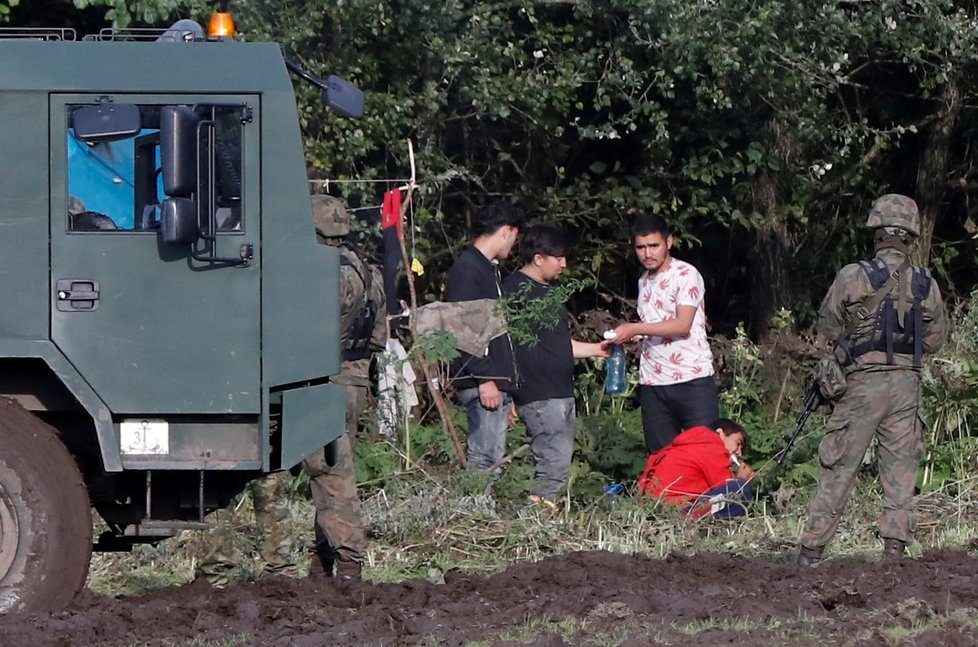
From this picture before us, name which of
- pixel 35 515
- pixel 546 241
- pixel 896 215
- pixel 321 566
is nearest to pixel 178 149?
pixel 35 515

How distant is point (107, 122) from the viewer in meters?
6.30

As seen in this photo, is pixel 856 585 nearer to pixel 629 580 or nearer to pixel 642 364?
pixel 629 580

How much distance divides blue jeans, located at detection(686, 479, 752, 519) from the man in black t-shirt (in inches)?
33.4

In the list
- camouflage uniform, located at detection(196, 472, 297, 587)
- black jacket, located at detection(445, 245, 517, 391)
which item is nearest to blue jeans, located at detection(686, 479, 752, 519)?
black jacket, located at detection(445, 245, 517, 391)

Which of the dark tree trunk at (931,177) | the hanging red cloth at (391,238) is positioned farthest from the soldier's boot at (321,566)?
the dark tree trunk at (931,177)

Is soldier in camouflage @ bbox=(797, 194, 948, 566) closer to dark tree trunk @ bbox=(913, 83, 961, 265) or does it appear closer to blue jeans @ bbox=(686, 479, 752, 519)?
blue jeans @ bbox=(686, 479, 752, 519)

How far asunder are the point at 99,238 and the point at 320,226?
1426 mm

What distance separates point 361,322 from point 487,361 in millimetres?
1600

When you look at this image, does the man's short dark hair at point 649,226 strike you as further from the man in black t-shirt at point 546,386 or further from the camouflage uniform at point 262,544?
→ the camouflage uniform at point 262,544

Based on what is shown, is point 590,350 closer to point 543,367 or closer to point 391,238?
point 543,367

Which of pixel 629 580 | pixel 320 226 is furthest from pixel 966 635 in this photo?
pixel 320 226

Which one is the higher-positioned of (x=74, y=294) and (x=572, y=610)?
(x=74, y=294)

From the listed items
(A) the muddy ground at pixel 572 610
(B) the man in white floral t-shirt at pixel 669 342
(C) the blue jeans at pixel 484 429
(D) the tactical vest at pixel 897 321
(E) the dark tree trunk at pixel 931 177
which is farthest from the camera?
(E) the dark tree trunk at pixel 931 177

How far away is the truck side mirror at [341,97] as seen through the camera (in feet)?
22.9
